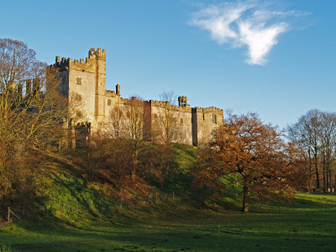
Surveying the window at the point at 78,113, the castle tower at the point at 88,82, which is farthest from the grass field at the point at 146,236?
the castle tower at the point at 88,82

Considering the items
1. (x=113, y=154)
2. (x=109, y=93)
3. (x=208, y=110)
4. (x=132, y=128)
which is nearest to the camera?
(x=113, y=154)

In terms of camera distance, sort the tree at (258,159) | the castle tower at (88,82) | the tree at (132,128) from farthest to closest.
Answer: the castle tower at (88,82) → the tree at (132,128) → the tree at (258,159)

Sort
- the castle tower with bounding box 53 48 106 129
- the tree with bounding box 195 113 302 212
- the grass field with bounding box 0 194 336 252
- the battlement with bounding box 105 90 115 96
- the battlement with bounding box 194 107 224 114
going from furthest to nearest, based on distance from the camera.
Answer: the battlement with bounding box 194 107 224 114 < the battlement with bounding box 105 90 115 96 < the castle tower with bounding box 53 48 106 129 < the tree with bounding box 195 113 302 212 < the grass field with bounding box 0 194 336 252

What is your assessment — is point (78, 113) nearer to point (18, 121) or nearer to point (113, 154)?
point (113, 154)

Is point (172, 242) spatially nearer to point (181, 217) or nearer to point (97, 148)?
point (181, 217)

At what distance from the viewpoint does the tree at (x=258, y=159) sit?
98.2 ft

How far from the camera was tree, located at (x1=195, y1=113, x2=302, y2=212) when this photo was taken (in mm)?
29922

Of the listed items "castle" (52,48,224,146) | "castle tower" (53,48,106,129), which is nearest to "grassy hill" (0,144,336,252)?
"castle" (52,48,224,146)

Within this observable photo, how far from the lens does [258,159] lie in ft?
100.0

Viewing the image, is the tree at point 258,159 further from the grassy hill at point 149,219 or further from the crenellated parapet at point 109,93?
the crenellated parapet at point 109,93

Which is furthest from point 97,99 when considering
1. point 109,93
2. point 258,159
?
point 258,159

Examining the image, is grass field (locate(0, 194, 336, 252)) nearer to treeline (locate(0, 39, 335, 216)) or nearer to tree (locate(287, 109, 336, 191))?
treeline (locate(0, 39, 335, 216))

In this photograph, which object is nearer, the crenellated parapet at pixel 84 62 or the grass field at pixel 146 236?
the grass field at pixel 146 236

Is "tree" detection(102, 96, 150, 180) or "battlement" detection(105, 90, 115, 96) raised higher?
"battlement" detection(105, 90, 115, 96)
